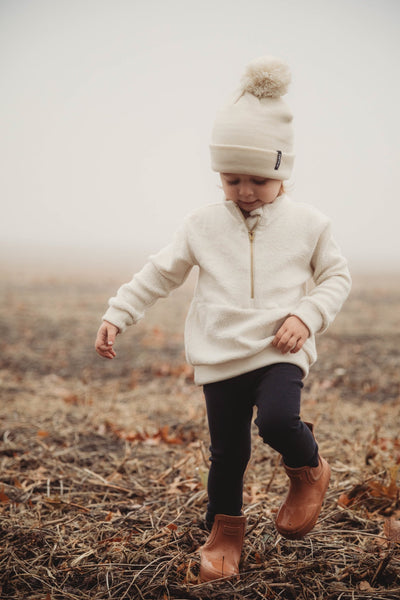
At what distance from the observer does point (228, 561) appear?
232cm

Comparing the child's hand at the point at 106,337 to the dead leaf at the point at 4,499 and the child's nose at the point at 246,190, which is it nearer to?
the child's nose at the point at 246,190

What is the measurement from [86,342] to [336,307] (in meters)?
6.46

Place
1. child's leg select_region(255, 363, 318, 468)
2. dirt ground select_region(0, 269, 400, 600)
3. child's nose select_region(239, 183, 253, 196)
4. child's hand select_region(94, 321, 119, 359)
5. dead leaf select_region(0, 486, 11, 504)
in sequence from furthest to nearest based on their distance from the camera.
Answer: dead leaf select_region(0, 486, 11, 504) → child's hand select_region(94, 321, 119, 359) → child's nose select_region(239, 183, 253, 196) → dirt ground select_region(0, 269, 400, 600) → child's leg select_region(255, 363, 318, 468)

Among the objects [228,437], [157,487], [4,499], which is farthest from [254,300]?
[4,499]

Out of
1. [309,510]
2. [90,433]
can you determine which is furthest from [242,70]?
[90,433]

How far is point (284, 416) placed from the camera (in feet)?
6.86

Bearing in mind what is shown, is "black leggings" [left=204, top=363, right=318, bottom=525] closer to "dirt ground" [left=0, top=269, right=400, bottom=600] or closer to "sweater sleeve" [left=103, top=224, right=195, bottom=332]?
"dirt ground" [left=0, top=269, right=400, bottom=600]

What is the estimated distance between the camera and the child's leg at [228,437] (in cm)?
236

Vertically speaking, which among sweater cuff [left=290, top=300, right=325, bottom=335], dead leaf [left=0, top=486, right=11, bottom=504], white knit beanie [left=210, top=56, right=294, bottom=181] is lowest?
dead leaf [left=0, top=486, right=11, bottom=504]

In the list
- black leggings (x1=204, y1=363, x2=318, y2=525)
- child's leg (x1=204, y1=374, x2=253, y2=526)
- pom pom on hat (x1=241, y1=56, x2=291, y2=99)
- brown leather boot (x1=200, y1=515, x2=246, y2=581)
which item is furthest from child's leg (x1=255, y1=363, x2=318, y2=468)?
pom pom on hat (x1=241, y1=56, x2=291, y2=99)

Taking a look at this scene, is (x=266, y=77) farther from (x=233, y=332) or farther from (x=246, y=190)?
(x=233, y=332)

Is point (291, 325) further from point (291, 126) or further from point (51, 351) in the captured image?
point (51, 351)

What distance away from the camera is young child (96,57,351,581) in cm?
227

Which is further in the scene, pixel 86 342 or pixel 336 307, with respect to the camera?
pixel 86 342
